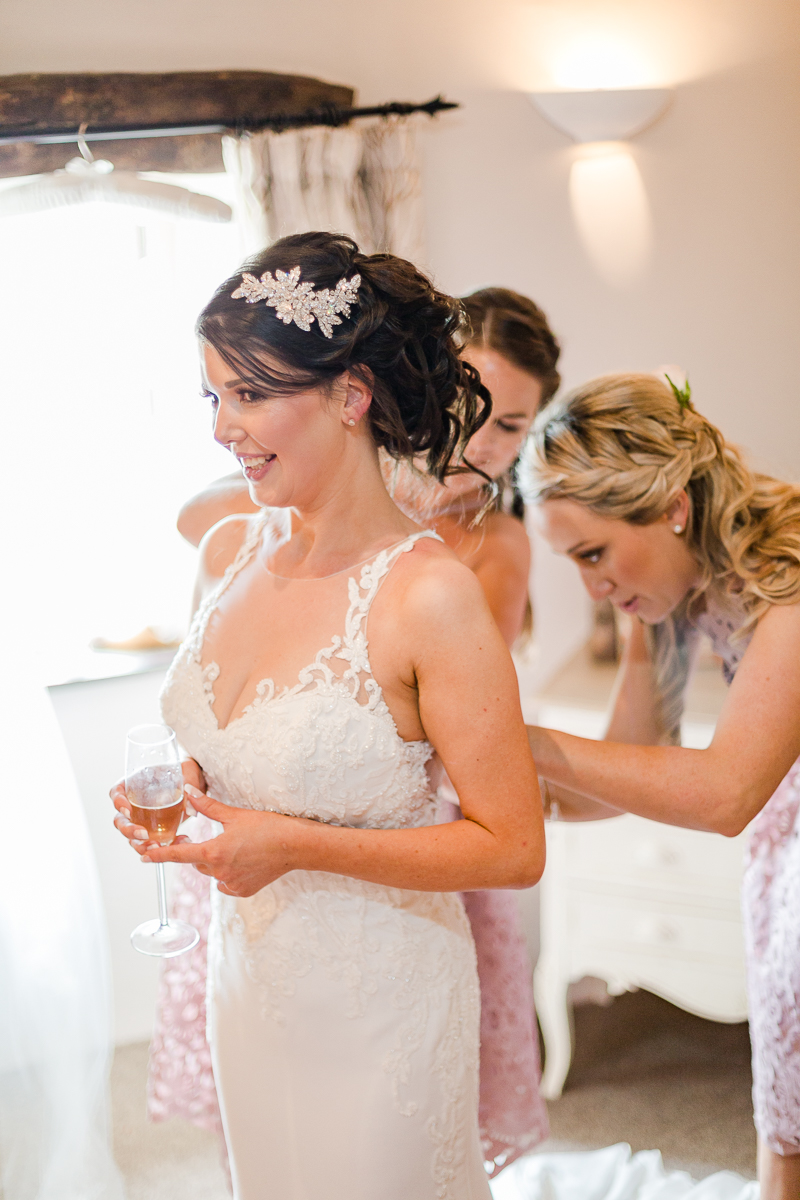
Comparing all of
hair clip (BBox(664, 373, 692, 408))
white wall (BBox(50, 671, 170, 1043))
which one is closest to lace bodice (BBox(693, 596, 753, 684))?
hair clip (BBox(664, 373, 692, 408))

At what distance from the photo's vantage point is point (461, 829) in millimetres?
1104

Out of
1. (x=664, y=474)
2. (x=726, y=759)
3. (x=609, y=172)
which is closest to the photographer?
(x=726, y=759)

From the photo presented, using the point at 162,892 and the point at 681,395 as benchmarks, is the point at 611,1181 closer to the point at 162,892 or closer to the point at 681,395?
the point at 162,892

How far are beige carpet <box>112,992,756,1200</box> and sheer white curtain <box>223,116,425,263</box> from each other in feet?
7.09

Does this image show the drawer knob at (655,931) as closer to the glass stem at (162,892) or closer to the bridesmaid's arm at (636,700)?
the bridesmaid's arm at (636,700)

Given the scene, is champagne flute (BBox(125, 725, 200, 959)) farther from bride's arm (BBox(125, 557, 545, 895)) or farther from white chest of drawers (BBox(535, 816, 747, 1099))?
white chest of drawers (BBox(535, 816, 747, 1099))

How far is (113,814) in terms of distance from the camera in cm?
264

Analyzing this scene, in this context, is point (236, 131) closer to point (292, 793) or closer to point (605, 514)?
point (605, 514)

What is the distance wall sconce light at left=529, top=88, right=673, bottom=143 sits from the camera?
2379 mm

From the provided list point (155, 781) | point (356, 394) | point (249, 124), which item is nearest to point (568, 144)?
point (249, 124)

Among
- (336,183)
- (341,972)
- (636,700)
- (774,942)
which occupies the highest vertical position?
(336,183)

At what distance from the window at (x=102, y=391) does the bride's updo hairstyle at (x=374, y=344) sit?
1.59m

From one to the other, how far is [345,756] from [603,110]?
1.99m

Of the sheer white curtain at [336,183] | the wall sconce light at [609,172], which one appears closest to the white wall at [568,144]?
the wall sconce light at [609,172]
